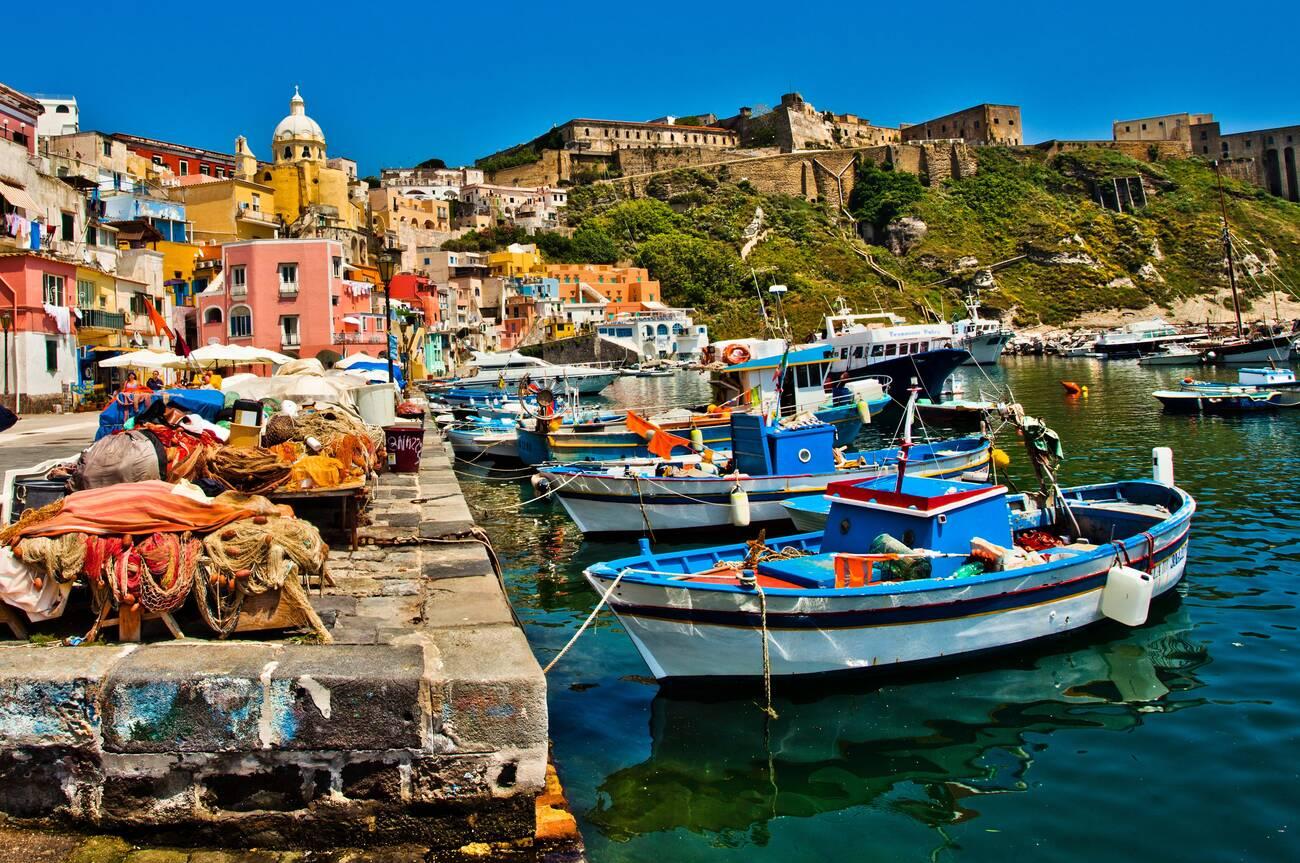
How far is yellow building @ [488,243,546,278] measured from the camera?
8188cm

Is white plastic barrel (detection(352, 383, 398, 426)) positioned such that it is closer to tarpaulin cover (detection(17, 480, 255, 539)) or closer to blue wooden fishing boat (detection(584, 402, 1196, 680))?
blue wooden fishing boat (detection(584, 402, 1196, 680))

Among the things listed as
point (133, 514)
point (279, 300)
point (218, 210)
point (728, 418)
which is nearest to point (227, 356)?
point (728, 418)

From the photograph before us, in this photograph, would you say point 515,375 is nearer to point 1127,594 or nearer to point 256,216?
point 256,216

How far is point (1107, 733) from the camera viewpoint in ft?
24.1

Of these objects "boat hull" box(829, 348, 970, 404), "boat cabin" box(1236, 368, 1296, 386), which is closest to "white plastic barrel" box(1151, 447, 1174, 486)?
"boat hull" box(829, 348, 970, 404)

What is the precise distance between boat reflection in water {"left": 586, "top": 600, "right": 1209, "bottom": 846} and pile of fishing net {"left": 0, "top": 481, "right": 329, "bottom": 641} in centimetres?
256

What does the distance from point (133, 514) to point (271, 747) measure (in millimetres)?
1981

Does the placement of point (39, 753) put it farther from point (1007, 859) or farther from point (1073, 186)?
point (1073, 186)

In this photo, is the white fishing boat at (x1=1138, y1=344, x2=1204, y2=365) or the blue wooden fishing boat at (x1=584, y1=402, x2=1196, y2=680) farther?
the white fishing boat at (x1=1138, y1=344, x2=1204, y2=365)

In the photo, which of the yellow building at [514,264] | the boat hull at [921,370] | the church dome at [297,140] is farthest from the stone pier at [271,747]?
the yellow building at [514,264]

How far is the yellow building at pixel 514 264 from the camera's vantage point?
81875 mm

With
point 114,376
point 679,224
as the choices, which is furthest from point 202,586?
point 679,224

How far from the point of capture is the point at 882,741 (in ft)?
23.9

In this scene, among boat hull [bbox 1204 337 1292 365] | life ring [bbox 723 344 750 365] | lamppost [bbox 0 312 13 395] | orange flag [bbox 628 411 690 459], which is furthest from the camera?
boat hull [bbox 1204 337 1292 365]
